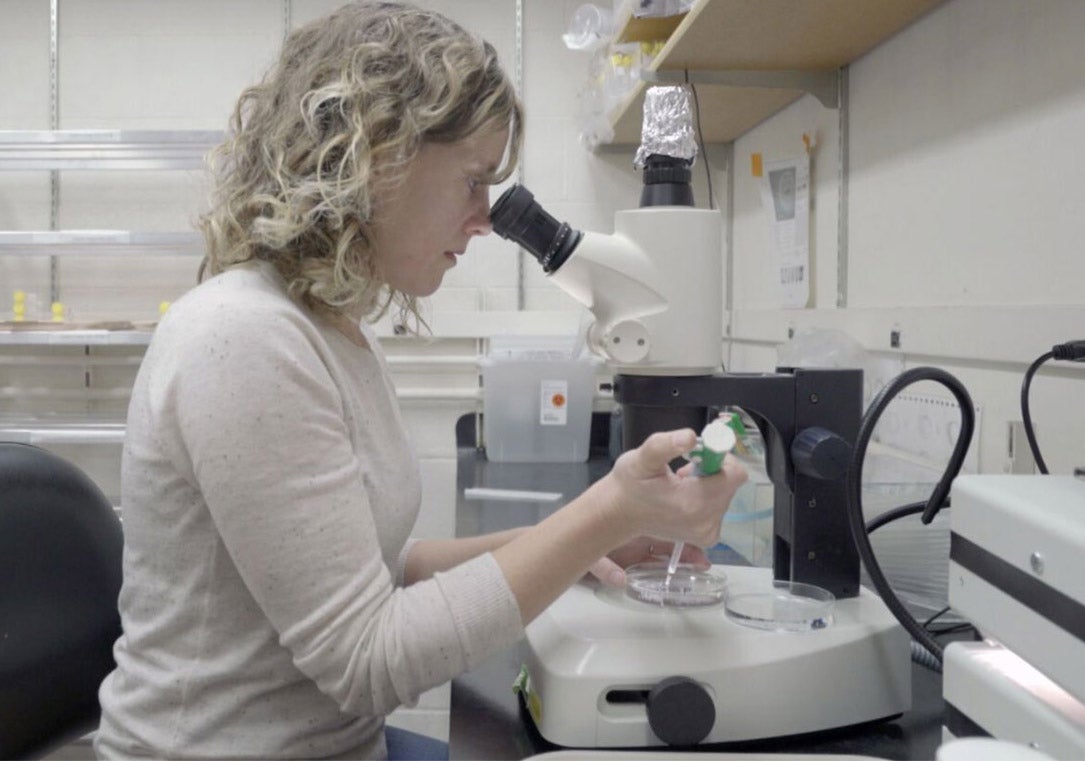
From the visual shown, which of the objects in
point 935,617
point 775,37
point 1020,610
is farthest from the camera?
point 775,37

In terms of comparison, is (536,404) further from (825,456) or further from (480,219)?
(825,456)

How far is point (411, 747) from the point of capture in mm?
1162

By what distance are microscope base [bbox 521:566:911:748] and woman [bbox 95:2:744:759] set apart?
8 cm

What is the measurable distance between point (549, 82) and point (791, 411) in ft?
6.73

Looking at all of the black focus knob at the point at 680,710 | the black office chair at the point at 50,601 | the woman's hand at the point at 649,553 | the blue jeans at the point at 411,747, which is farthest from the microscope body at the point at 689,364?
the black office chair at the point at 50,601

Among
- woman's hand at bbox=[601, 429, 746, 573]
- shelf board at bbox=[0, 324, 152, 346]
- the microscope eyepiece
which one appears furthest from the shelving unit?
woman's hand at bbox=[601, 429, 746, 573]

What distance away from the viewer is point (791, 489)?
0.86 metres

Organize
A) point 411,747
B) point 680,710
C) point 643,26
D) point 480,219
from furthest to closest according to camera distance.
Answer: point 643,26 < point 411,747 < point 480,219 < point 680,710

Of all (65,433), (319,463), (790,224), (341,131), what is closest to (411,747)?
(319,463)

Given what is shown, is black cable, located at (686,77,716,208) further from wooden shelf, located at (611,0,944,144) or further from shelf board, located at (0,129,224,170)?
shelf board, located at (0,129,224,170)

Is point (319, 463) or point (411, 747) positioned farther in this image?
point (411, 747)

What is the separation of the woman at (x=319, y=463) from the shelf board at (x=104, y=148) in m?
1.57

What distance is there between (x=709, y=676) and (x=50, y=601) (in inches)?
30.8

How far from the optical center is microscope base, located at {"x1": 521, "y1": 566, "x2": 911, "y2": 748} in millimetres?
697
